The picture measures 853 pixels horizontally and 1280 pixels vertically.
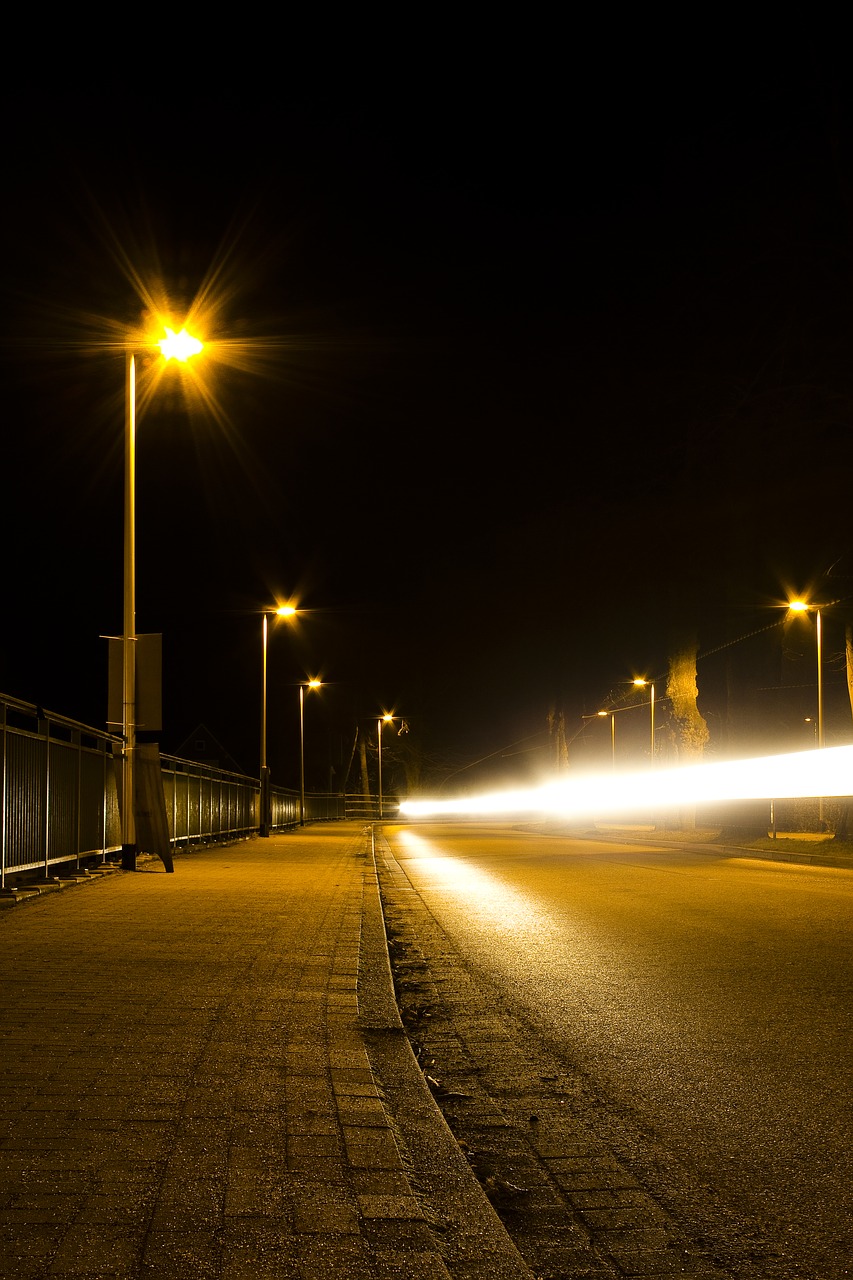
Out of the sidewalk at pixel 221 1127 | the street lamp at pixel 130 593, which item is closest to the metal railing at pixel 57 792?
the street lamp at pixel 130 593

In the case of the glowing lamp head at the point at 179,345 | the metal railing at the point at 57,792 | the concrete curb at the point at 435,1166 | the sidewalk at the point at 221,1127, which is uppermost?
the glowing lamp head at the point at 179,345

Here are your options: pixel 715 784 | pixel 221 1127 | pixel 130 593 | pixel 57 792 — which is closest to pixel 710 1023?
pixel 221 1127

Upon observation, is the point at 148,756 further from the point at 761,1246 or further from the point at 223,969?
the point at 761,1246

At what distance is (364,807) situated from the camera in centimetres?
8469

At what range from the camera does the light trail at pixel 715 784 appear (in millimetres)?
35719

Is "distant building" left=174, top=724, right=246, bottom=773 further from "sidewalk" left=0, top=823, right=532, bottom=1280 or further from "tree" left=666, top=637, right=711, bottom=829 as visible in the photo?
"sidewalk" left=0, top=823, right=532, bottom=1280

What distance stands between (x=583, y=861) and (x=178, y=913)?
43.6 ft

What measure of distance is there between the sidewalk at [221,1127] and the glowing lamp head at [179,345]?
10.2 meters

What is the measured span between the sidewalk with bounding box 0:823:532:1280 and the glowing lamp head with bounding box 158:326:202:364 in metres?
10.2

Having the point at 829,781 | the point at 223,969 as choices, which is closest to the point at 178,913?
the point at 223,969

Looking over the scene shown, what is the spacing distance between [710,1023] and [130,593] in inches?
489

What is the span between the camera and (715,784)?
42844 millimetres

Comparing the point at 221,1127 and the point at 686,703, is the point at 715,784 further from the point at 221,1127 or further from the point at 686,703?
the point at 221,1127

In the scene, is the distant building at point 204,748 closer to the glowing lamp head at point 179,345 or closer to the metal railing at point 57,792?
the metal railing at point 57,792
